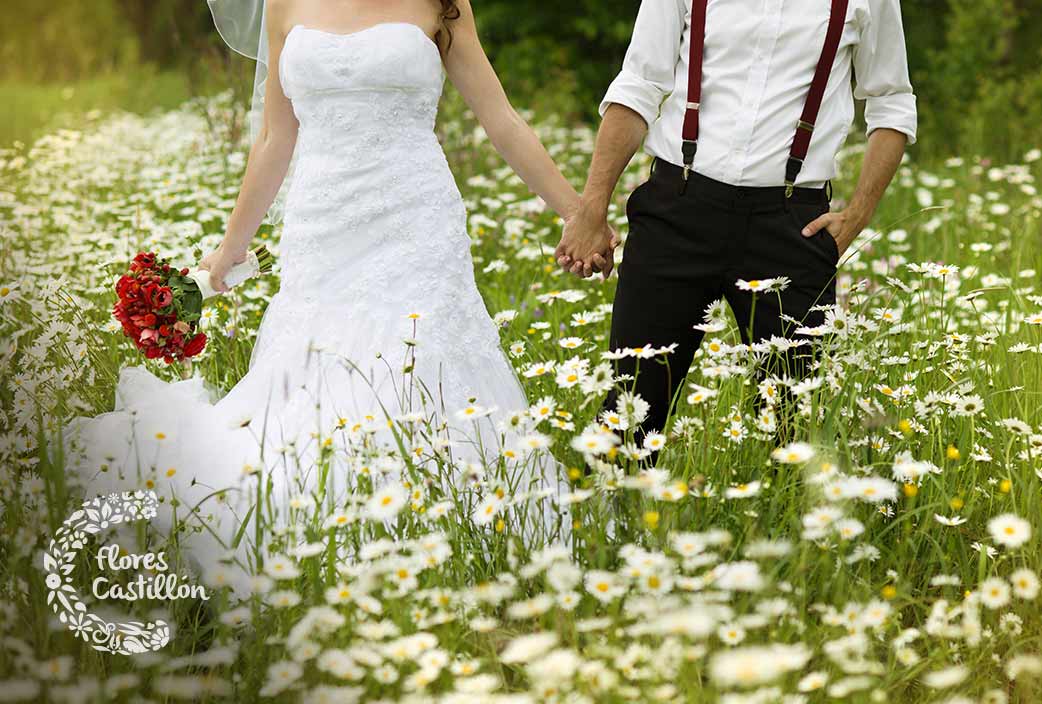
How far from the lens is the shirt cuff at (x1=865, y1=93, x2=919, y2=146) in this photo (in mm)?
3223

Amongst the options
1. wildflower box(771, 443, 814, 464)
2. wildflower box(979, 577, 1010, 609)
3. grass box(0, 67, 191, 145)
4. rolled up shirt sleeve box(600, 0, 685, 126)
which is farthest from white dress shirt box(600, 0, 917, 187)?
grass box(0, 67, 191, 145)

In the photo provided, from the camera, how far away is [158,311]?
354 cm

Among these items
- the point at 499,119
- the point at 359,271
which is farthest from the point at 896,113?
the point at 359,271

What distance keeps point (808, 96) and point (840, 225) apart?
402 mm

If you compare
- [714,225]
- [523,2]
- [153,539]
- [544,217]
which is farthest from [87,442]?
[523,2]

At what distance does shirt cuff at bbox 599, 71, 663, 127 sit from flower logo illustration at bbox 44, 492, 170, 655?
1757mm

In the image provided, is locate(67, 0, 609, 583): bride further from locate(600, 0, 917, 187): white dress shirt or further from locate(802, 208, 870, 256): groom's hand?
locate(802, 208, 870, 256): groom's hand

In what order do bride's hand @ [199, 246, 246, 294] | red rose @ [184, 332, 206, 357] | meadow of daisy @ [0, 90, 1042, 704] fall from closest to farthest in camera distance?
meadow of daisy @ [0, 90, 1042, 704]
red rose @ [184, 332, 206, 357]
bride's hand @ [199, 246, 246, 294]

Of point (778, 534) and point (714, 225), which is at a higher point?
point (714, 225)

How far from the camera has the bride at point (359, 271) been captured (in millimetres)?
3359

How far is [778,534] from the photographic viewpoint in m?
2.73

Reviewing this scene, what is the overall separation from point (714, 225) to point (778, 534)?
0.92m

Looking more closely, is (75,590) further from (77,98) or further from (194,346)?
(77,98)

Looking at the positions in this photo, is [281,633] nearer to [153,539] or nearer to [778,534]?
[153,539]
